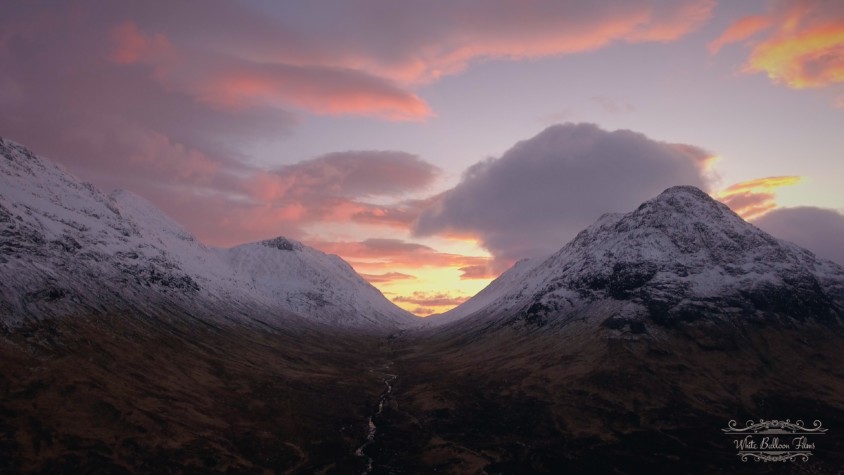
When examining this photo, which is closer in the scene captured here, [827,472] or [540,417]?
[827,472]

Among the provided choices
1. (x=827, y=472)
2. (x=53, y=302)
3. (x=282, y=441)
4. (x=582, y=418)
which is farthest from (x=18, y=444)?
(x=827, y=472)

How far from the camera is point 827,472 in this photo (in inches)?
4909

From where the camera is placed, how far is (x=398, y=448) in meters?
142

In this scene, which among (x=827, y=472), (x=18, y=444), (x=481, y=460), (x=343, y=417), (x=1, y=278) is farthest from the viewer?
(x=1, y=278)

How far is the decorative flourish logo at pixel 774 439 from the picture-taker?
138 meters

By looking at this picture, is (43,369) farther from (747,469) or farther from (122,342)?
(747,469)

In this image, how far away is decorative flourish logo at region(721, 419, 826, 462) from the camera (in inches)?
5423

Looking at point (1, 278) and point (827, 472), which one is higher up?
point (1, 278)

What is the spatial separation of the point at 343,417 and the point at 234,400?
40156 millimetres

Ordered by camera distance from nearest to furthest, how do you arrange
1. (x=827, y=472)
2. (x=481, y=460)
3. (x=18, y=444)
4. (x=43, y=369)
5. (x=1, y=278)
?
(x=18, y=444)
(x=827, y=472)
(x=481, y=460)
(x=43, y=369)
(x=1, y=278)

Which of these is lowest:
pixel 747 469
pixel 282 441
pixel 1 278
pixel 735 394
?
pixel 282 441

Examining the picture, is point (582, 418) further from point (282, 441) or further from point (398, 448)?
point (282, 441)

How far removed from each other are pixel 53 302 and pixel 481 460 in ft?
571

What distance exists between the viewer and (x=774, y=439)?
155m
